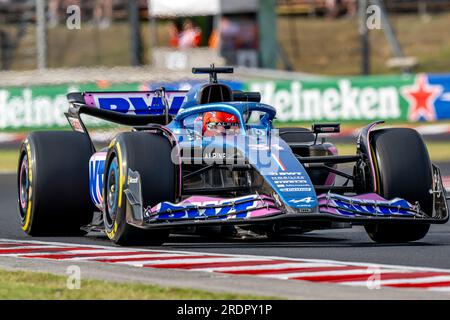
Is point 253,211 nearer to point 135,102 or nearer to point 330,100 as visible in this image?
point 135,102

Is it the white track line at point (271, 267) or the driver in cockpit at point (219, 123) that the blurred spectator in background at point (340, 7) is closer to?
the driver in cockpit at point (219, 123)

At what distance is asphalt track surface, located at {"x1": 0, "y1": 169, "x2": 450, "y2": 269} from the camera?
9.06m

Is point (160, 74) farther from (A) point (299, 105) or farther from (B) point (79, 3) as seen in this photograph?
(B) point (79, 3)

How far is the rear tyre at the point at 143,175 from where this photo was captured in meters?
9.69

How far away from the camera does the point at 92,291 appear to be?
24.8 feet

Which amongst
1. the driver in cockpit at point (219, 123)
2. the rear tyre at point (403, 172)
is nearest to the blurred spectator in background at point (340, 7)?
the driver in cockpit at point (219, 123)

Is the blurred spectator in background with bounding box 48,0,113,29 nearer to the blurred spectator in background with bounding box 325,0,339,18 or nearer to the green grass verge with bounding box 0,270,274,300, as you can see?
the blurred spectator in background with bounding box 325,0,339,18

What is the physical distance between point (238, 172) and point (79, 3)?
87.1 feet

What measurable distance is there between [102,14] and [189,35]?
6.34 meters

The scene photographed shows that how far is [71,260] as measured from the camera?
930 cm

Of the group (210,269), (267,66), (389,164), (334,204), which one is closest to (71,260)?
(210,269)

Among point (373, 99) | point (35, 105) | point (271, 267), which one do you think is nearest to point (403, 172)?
point (271, 267)

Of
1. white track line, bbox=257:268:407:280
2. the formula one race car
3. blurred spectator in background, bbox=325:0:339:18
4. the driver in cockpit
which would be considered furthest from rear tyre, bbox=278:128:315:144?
blurred spectator in background, bbox=325:0:339:18

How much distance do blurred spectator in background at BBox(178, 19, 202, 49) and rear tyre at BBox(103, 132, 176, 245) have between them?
75.6 ft
